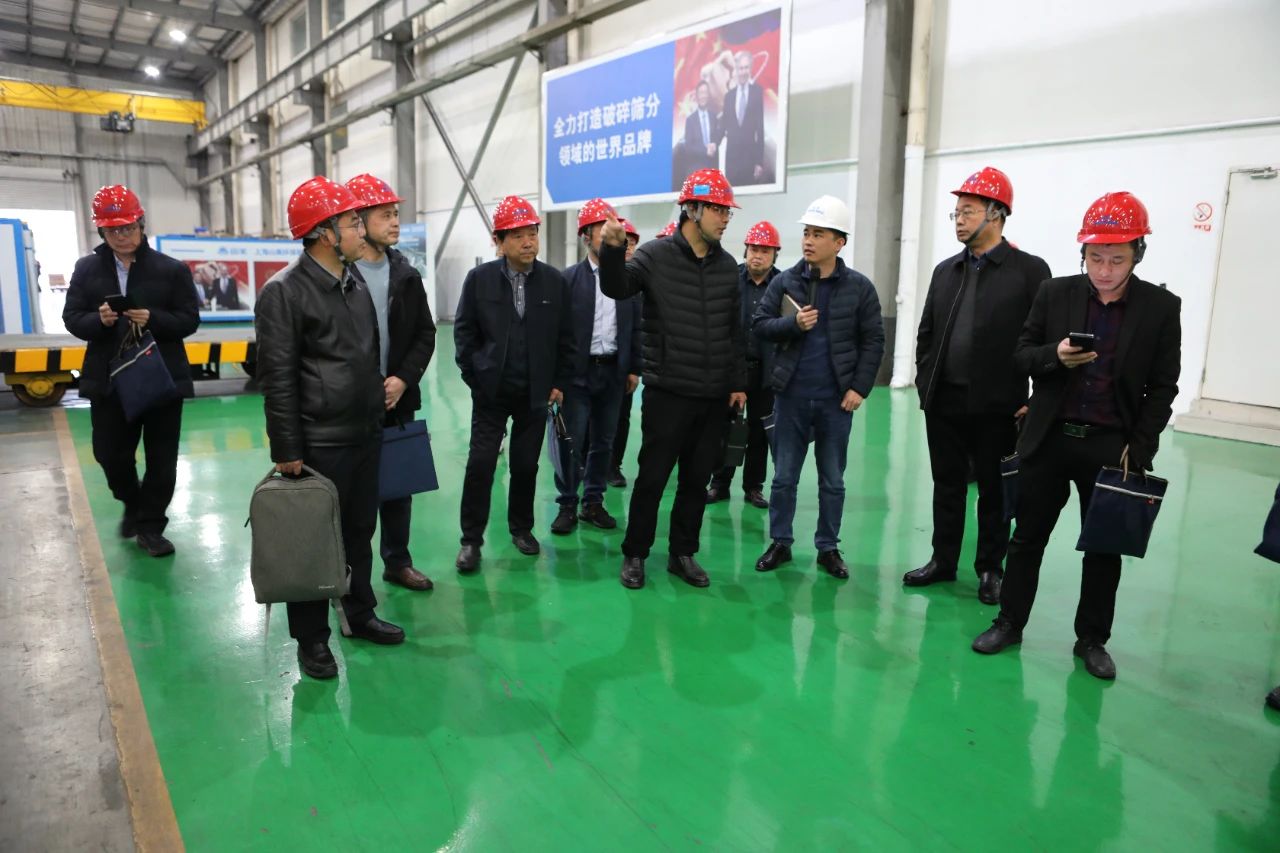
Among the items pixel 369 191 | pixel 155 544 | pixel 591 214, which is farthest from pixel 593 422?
pixel 155 544

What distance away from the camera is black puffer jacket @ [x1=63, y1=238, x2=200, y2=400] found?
386 centimetres

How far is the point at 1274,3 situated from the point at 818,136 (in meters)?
4.65

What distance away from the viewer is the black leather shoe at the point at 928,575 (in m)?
3.76

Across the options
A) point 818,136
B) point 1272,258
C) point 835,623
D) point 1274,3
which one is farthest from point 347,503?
point 818,136

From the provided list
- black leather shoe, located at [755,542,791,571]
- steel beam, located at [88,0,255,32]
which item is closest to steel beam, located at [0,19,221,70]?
steel beam, located at [88,0,255,32]

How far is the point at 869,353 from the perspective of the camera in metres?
3.75

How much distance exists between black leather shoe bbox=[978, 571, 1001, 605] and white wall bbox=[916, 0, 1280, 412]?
5270 mm

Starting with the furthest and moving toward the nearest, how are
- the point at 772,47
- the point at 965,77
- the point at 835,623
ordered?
the point at 772,47, the point at 965,77, the point at 835,623

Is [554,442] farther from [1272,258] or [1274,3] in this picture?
[1274,3]

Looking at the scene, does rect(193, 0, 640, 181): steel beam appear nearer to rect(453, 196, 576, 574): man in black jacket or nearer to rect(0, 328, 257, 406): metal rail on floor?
rect(0, 328, 257, 406): metal rail on floor

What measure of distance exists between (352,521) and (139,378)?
166 centimetres

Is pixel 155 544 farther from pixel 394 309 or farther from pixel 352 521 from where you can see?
pixel 394 309

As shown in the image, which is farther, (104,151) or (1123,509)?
(104,151)

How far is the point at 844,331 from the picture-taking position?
373 centimetres
